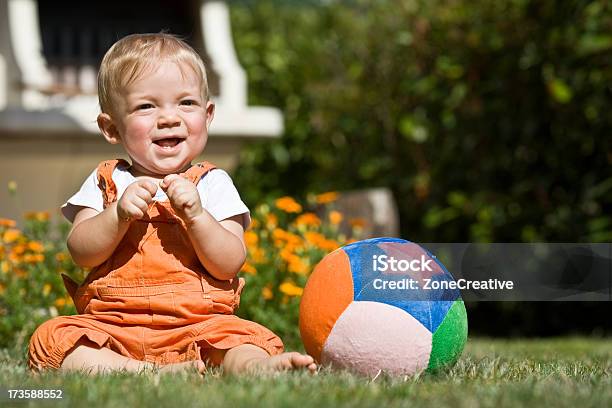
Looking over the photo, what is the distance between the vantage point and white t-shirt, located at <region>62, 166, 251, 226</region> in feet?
12.1

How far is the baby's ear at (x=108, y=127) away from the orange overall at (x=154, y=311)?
0.36 meters

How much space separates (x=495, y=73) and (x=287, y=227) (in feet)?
8.41

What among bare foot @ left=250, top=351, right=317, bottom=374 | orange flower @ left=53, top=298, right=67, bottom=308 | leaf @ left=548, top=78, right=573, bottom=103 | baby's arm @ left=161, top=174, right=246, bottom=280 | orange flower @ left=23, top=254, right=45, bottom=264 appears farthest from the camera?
leaf @ left=548, top=78, right=573, bottom=103

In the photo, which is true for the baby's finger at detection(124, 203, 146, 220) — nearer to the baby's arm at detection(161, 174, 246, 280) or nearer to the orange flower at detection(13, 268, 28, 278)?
the baby's arm at detection(161, 174, 246, 280)

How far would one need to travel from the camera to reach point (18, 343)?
4.57 m

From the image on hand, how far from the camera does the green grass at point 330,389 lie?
2.64m

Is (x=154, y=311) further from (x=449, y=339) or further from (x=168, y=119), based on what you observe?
(x=449, y=339)

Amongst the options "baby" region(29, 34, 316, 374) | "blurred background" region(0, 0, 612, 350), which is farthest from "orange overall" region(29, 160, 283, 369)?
"blurred background" region(0, 0, 612, 350)

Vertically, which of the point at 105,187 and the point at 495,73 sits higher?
the point at 495,73

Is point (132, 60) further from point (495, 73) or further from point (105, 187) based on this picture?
point (495, 73)

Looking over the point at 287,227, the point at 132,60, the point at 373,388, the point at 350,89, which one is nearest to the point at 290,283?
the point at 287,227

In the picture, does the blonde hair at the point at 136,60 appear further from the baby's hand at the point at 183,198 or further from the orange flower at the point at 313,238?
the orange flower at the point at 313,238

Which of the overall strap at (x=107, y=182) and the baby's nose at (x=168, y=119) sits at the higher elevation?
the baby's nose at (x=168, y=119)
